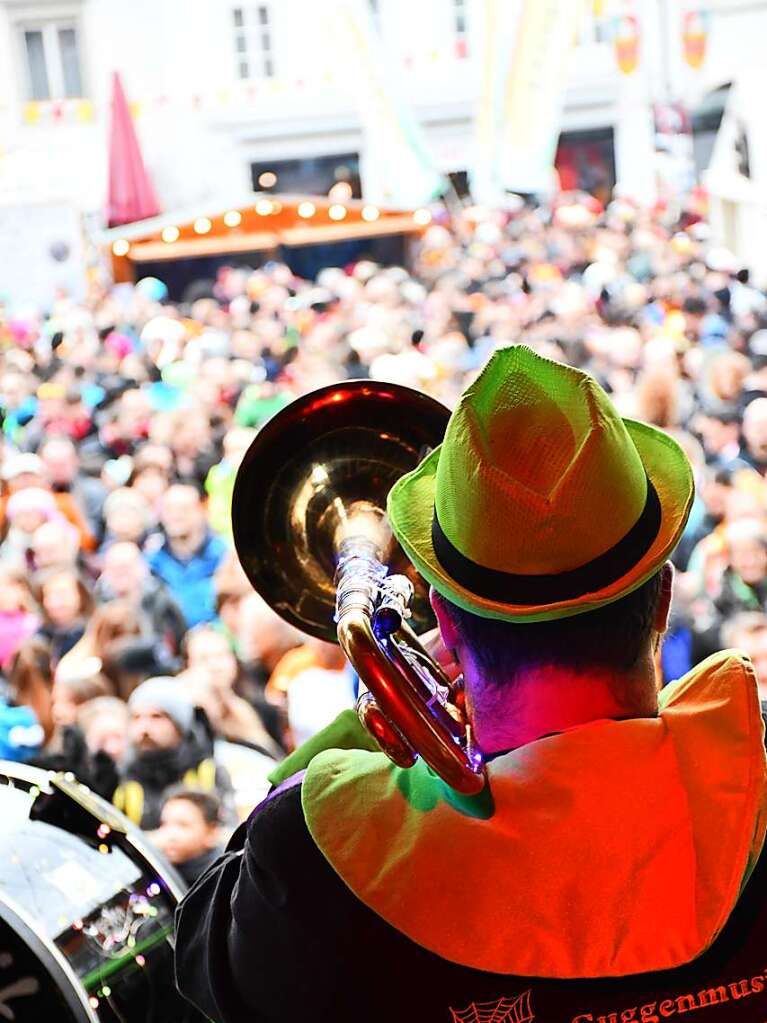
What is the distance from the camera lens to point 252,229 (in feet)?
48.8

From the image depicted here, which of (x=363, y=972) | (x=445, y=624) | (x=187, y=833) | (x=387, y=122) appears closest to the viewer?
(x=363, y=972)

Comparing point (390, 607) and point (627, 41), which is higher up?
point (390, 607)

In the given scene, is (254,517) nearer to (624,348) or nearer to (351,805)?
(351,805)


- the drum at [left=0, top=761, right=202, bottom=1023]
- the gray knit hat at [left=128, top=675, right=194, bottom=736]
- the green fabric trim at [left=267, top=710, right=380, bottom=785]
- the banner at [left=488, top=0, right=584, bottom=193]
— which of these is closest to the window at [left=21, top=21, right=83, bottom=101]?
the banner at [left=488, top=0, right=584, bottom=193]

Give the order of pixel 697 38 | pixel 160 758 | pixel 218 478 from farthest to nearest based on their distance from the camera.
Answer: pixel 697 38 < pixel 218 478 < pixel 160 758

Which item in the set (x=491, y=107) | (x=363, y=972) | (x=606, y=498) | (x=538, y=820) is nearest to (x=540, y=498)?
(x=606, y=498)

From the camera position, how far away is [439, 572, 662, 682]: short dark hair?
130cm

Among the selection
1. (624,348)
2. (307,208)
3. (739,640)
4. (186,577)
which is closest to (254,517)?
(739,640)

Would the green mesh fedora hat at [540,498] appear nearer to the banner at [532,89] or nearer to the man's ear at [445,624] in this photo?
the man's ear at [445,624]

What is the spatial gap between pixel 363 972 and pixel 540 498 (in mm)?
428

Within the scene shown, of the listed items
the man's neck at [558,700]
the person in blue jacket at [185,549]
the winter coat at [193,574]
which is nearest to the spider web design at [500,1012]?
the man's neck at [558,700]

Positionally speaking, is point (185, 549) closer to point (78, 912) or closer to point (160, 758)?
point (160, 758)

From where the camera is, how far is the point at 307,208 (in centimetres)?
1488

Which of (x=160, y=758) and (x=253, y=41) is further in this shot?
(x=253, y=41)
